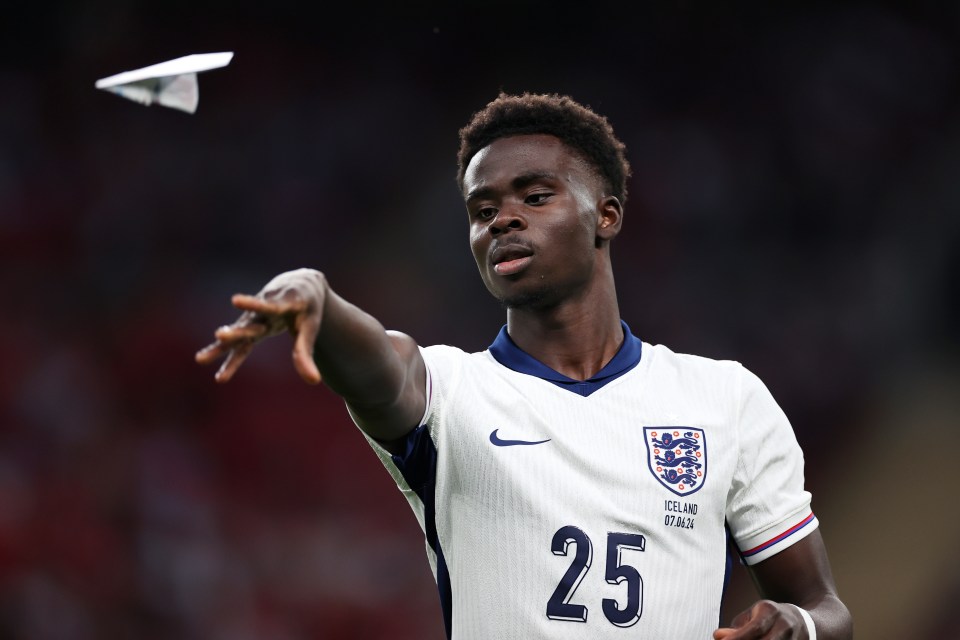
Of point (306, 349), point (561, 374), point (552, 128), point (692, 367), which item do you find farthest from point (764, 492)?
point (306, 349)

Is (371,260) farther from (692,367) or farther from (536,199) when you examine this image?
(692,367)

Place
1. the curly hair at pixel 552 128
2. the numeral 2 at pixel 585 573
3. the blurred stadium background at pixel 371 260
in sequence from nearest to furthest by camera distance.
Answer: the numeral 2 at pixel 585 573 → the curly hair at pixel 552 128 → the blurred stadium background at pixel 371 260

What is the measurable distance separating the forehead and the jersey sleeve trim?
1.08 meters

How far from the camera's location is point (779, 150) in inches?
275

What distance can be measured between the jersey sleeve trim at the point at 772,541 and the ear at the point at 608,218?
0.92 meters

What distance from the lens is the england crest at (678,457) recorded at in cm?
269

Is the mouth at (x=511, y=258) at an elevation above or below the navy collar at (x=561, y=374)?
above

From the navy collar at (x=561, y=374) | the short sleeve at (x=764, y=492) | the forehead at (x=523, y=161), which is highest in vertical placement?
the forehead at (x=523, y=161)

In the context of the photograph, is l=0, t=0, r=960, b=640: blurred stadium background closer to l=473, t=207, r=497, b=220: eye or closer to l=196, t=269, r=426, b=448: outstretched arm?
l=473, t=207, r=497, b=220: eye

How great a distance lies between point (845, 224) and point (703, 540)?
4.65 meters

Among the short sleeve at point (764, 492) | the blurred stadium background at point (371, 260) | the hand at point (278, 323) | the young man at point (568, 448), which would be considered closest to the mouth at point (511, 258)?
the young man at point (568, 448)

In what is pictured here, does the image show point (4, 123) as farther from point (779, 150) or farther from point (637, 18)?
point (779, 150)

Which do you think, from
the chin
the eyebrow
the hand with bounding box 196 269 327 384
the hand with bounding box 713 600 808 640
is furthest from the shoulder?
the hand with bounding box 196 269 327 384

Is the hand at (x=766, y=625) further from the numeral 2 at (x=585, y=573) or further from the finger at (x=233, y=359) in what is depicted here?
the finger at (x=233, y=359)
